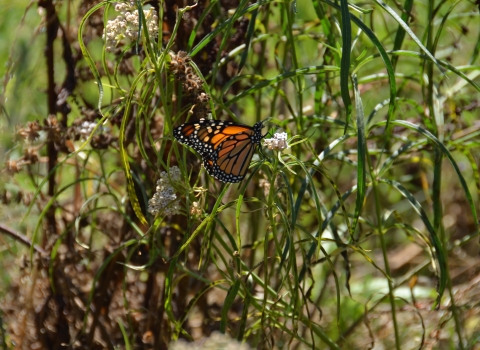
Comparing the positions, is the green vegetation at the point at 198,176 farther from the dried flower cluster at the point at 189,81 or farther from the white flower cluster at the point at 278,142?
the white flower cluster at the point at 278,142

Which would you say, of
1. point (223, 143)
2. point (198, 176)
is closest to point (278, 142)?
point (198, 176)

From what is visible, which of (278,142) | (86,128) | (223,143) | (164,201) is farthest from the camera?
(86,128)

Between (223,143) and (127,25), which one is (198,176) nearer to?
(223,143)

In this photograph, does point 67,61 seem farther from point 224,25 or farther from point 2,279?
point 2,279

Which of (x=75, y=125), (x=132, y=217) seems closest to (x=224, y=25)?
(x=75, y=125)

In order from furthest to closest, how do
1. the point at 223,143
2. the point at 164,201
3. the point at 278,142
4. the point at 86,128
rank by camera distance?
the point at 86,128 → the point at 223,143 → the point at 164,201 → the point at 278,142

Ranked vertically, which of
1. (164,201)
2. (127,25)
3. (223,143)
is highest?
(127,25)

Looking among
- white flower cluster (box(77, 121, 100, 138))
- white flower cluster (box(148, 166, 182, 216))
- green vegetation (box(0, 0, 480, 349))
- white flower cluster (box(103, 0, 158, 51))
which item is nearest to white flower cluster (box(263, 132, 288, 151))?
green vegetation (box(0, 0, 480, 349))
